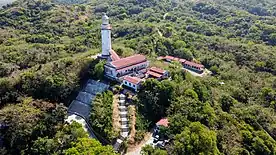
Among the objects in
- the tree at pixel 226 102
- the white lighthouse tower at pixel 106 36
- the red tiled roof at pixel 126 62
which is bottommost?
the tree at pixel 226 102

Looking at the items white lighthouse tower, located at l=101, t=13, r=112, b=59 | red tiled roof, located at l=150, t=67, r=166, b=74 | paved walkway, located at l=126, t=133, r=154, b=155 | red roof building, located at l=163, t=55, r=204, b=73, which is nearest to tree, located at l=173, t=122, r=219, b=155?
paved walkway, located at l=126, t=133, r=154, b=155

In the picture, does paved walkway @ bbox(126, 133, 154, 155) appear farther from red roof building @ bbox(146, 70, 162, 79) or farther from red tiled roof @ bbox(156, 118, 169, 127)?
red roof building @ bbox(146, 70, 162, 79)

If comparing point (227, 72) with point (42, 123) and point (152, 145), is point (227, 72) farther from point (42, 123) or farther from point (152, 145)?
point (42, 123)

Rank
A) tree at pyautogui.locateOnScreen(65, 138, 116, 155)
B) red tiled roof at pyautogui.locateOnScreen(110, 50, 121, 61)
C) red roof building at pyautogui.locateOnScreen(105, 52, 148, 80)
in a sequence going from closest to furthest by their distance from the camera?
tree at pyautogui.locateOnScreen(65, 138, 116, 155) → red roof building at pyautogui.locateOnScreen(105, 52, 148, 80) → red tiled roof at pyautogui.locateOnScreen(110, 50, 121, 61)

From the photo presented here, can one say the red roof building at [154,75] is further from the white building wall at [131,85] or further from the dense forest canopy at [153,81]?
the white building wall at [131,85]

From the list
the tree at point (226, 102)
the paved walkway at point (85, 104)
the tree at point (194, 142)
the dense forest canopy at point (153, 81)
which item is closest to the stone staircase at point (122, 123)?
the dense forest canopy at point (153, 81)
